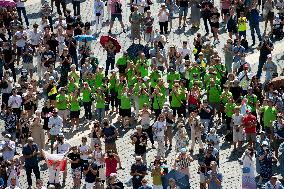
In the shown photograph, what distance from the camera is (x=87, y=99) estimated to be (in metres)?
44.7

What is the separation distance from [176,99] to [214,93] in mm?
1336

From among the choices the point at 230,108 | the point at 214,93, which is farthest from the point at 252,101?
the point at 214,93

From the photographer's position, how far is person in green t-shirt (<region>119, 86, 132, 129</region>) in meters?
44.1

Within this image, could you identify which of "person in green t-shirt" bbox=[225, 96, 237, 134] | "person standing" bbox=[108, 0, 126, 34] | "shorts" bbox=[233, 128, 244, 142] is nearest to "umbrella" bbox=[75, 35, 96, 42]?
"person standing" bbox=[108, 0, 126, 34]

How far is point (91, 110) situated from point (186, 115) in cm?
351

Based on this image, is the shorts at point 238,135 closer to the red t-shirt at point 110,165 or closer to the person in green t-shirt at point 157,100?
the person in green t-shirt at point 157,100

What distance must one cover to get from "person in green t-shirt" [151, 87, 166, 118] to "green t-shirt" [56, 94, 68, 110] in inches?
121

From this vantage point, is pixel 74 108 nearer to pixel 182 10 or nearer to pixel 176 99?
pixel 176 99

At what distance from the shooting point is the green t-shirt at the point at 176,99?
143 ft

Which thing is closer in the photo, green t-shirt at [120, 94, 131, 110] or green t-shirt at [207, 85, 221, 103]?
green t-shirt at [207, 85, 221, 103]

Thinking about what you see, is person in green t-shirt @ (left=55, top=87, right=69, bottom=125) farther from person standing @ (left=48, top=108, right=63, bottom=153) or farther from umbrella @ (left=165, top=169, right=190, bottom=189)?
umbrella @ (left=165, top=169, right=190, bottom=189)

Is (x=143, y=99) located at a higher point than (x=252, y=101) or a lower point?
lower

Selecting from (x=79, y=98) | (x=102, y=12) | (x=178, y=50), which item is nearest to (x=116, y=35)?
(x=102, y=12)

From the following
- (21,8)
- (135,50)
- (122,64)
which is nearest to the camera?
(122,64)
